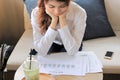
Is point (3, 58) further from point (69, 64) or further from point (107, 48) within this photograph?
point (107, 48)

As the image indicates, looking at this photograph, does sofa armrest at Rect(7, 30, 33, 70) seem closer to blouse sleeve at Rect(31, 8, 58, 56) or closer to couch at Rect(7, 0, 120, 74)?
couch at Rect(7, 0, 120, 74)

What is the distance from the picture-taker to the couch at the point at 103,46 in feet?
5.66

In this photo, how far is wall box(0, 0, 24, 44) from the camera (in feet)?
8.02

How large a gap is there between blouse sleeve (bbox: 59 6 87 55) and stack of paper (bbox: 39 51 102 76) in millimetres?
57

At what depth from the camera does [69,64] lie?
1488 mm

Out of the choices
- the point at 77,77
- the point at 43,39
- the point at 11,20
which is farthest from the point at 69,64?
the point at 11,20

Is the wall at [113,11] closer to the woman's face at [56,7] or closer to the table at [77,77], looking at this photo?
the woman's face at [56,7]

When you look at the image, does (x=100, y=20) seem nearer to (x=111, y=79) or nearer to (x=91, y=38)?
(x=91, y=38)

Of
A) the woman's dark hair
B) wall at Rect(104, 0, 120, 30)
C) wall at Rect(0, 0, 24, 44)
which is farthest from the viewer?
wall at Rect(0, 0, 24, 44)

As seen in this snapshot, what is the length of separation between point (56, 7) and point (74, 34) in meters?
0.25

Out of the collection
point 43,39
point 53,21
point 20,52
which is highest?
point 53,21

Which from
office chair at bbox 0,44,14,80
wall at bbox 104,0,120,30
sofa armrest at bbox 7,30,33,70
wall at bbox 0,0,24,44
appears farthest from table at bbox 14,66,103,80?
wall at bbox 0,0,24,44

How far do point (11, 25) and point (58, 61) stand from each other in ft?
3.91

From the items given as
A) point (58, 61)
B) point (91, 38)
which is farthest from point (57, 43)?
point (91, 38)
